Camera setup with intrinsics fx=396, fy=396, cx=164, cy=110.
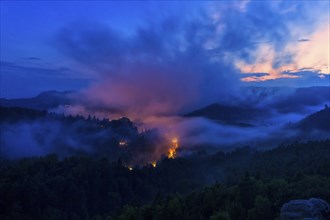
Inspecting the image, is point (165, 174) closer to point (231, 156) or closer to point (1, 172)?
point (231, 156)

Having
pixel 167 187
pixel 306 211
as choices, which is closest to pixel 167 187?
pixel 167 187

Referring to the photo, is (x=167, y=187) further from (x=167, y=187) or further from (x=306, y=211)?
(x=306, y=211)

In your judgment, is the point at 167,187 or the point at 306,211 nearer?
the point at 306,211

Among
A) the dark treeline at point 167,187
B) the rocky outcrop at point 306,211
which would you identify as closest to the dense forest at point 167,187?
the dark treeline at point 167,187

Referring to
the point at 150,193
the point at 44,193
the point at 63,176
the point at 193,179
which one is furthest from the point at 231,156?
the point at 44,193

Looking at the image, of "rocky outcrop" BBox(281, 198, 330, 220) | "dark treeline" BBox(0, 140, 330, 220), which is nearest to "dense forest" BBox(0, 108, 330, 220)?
"dark treeline" BBox(0, 140, 330, 220)

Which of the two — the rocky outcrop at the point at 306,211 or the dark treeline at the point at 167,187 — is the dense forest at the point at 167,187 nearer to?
the dark treeline at the point at 167,187

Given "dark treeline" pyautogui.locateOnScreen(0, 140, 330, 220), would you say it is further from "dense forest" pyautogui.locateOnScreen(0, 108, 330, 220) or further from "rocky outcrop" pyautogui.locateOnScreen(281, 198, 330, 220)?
"rocky outcrop" pyautogui.locateOnScreen(281, 198, 330, 220)
